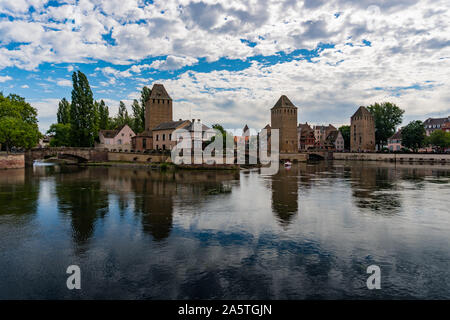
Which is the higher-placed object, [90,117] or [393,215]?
[90,117]

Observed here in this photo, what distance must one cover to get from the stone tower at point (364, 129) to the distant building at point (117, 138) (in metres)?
80.3

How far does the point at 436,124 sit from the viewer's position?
439 ft

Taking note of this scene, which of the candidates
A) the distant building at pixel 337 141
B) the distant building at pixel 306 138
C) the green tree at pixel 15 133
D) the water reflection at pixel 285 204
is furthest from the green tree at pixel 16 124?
the distant building at pixel 337 141

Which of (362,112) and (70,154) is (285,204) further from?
(362,112)

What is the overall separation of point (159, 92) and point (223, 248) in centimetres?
7139

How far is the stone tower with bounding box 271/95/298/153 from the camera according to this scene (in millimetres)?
103062

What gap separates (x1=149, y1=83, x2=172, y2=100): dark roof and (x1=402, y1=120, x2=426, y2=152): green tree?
7999cm

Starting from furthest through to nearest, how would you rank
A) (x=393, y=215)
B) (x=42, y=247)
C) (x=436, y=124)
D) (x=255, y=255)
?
(x=436, y=124)
(x=393, y=215)
(x=42, y=247)
(x=255, y=255)

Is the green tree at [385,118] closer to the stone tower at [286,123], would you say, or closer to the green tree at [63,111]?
the stone tower at [286,123]

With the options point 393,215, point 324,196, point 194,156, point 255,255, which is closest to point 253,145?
point 194,156

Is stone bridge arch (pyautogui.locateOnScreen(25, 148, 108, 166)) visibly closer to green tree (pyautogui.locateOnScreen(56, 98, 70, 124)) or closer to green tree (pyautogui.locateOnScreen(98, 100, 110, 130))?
green tree (pyautogui.locateOnScreen(98, 100, 110, 130))

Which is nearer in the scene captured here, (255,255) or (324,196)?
(255,255)

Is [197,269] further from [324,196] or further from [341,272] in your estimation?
[324,196]
